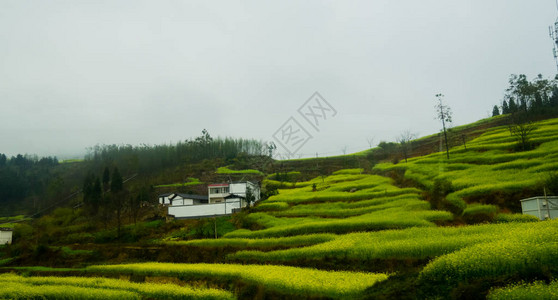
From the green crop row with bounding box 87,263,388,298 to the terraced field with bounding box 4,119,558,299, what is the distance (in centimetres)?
5

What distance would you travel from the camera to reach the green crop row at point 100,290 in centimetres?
1641

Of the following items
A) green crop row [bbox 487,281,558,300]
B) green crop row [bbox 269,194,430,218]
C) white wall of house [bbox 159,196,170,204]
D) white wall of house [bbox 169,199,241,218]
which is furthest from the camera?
white wall of house [bbox 159,196,170,204]

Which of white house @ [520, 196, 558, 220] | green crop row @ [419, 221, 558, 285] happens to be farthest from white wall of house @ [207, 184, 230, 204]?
green crop row @ [419, 221, 558, 285]

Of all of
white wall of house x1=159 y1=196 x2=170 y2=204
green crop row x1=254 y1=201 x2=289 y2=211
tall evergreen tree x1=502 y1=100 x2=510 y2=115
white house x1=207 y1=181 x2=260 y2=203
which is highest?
tall evergreen tree x1=502 y1=100 x2=510 y2=115

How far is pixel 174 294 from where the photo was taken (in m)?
16.5

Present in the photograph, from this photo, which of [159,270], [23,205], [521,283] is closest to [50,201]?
[23,205]

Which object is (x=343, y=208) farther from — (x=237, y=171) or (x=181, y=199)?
(x=237, y=171)

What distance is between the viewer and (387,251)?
1783 cm

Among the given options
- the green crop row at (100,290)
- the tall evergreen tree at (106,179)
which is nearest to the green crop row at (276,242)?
the green crop row at (100,290)

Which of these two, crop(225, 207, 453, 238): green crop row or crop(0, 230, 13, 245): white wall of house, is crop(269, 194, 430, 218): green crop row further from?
crop(0, 230, 13, 245): white wall of house

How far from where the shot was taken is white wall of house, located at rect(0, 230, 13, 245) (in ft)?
147

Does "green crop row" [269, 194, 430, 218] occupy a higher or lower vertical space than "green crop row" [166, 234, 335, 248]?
higher

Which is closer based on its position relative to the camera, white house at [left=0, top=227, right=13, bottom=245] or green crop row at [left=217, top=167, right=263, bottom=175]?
white house at [left=0, top=227, right=13, bottom=245]

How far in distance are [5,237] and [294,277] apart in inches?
1845
